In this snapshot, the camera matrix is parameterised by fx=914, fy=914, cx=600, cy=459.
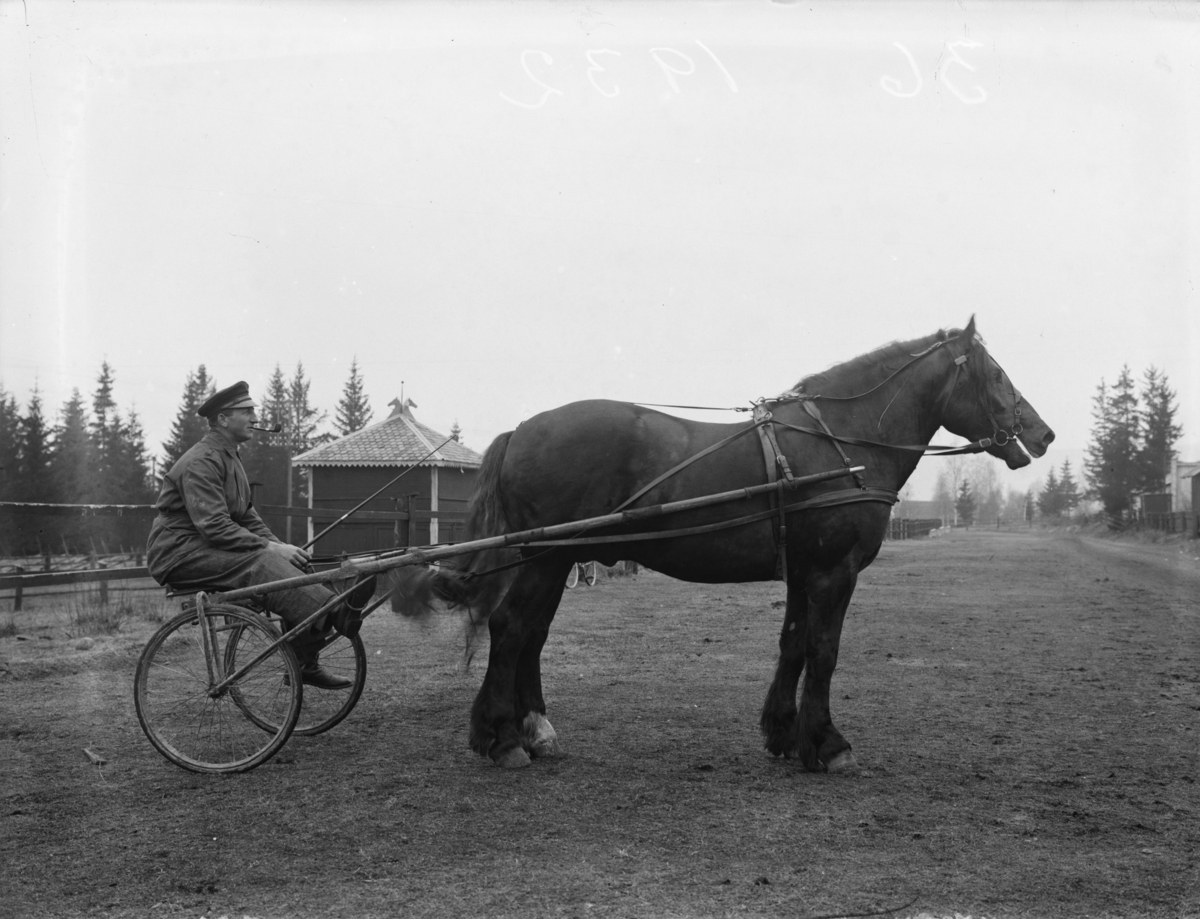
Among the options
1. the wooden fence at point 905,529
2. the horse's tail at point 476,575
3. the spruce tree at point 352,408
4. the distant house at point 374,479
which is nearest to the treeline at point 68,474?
the distant house at point 374,479

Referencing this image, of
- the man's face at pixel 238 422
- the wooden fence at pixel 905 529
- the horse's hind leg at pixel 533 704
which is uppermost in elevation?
the man's face at pixel 238 422

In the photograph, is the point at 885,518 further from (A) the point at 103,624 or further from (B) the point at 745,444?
(A) the point at 103,624

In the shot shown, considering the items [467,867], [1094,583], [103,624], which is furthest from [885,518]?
Result: [1094,583]

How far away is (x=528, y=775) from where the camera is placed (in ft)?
15.4

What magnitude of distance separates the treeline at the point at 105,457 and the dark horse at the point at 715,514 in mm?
5337

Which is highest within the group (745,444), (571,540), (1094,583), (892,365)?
(892,365)

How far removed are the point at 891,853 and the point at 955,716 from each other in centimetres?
284

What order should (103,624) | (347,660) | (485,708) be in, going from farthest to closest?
(103,624) < (347,660) < (485,708)

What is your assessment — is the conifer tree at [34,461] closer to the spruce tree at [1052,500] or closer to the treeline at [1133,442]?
the treeline at [1133,442]

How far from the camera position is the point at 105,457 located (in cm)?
4341

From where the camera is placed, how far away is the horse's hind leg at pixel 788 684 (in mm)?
5059

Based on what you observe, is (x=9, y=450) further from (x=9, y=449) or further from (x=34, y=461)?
(x=34, y=461)

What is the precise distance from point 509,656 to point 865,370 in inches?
105

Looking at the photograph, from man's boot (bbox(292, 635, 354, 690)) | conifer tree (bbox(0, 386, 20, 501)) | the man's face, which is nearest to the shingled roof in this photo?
conifer tree (bbox(0, 386, 20, 501))
